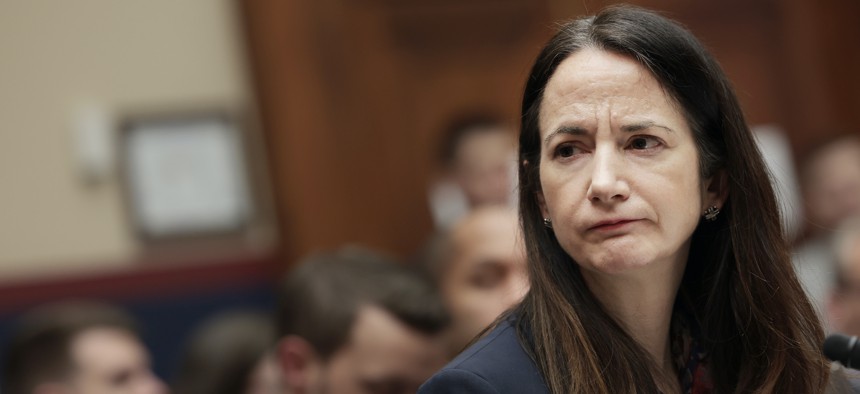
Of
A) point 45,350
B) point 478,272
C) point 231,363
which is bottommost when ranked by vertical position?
point 231,363

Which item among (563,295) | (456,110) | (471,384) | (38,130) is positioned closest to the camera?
(471,384)

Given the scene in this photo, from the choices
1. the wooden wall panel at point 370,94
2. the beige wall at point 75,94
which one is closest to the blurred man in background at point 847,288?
the wooden wall panel at point 370,94

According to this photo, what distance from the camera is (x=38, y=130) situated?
4.84 m

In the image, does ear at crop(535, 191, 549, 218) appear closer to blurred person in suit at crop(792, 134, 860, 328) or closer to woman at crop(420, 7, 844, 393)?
woman at crop(420, 7, 844, 393)

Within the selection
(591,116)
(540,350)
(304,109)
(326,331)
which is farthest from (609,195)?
(304,109)

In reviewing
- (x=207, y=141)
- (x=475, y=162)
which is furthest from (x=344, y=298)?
(x=207, y=141)

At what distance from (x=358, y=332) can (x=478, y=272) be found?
0.39 meters

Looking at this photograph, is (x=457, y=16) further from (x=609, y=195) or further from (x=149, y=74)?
(x=609, y=195)

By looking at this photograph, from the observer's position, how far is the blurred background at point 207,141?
188 inches

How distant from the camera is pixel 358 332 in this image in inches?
101

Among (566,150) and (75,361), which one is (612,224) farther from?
(75,361)

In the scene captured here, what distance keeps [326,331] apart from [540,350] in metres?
0.98

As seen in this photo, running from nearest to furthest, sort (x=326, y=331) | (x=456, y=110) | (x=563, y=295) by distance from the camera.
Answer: (x=563, y=295) < (x=326, y=331) < (x=456, y=110)

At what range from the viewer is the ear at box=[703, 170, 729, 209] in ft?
5.75
